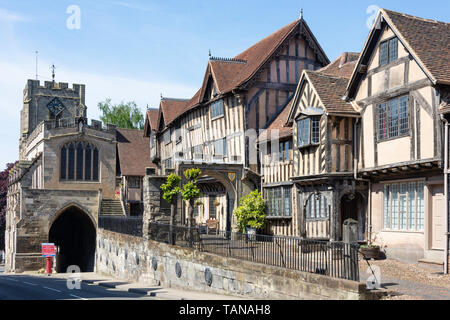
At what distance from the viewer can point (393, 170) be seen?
19.2m

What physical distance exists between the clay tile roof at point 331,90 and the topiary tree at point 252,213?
22.7 feet

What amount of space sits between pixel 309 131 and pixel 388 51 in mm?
4198

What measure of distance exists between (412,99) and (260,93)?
11592 millimetres

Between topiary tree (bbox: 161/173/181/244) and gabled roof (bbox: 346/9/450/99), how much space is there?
26.3 feet

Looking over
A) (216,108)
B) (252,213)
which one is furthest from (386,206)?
(216,108)

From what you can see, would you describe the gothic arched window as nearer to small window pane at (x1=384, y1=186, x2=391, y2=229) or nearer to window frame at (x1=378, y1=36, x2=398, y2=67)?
small window pane at (x1=384, y1=186, x2=391, y2=229)

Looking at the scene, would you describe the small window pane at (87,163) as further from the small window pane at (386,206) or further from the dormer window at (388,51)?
the dormer window at (388,51)

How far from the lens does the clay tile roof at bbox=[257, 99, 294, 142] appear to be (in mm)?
25656

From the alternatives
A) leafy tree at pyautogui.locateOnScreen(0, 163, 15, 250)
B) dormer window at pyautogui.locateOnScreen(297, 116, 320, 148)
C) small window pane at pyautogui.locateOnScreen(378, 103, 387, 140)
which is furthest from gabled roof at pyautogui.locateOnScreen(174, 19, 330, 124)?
leafy tree at pyautogui.locateOnScreen(0, 163, 15, 250)

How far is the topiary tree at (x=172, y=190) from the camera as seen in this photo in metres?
24.1

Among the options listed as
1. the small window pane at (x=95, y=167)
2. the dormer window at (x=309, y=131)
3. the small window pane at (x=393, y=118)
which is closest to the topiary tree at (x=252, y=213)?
the dormer window at (x=309, y=131)

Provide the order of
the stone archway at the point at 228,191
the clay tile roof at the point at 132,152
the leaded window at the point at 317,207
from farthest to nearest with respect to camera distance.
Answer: the clay tile roof at the point at 132,152
the stone archway at the point at 228,191
the leaded window at the point at 317,207
